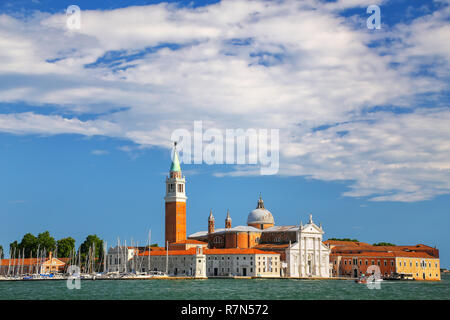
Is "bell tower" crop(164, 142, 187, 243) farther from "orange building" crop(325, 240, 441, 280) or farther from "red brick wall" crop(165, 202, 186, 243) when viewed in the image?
"orange building" crop(325, 240, 441, 280)

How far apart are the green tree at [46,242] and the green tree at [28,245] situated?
70 centimetres

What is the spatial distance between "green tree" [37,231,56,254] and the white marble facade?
32315 millimetres

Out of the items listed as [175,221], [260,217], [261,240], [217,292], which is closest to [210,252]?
[175,221]

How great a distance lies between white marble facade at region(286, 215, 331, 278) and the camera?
7256cm

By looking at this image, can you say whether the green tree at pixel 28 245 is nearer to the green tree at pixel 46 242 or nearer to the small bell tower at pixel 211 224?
the green tree at pixel 46 242

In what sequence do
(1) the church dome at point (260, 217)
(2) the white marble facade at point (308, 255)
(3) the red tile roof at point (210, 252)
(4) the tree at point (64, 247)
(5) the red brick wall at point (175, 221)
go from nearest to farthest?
(3) the red tile roof at point (210, 252)
(2) the white marble facade at point (308, 255)
(5) the red brick wall at point (175, 221)
(1) the church dome at point (260, 217)
(4) the tree at point (64, 247)

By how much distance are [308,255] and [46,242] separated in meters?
34.9

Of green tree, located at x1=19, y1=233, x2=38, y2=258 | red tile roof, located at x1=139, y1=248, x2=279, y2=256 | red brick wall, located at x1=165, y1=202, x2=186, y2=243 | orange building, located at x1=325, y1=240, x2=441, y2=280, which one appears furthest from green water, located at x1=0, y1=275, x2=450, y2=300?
green tree, located at x1=19, y1=233, x2=38, y2=258

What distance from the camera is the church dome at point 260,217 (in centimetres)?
8119

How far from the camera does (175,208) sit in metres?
75.3

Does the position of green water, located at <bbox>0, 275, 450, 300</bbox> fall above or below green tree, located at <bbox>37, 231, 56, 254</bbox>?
below

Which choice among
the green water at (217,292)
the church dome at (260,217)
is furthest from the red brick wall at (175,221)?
the green water at (217,292)
